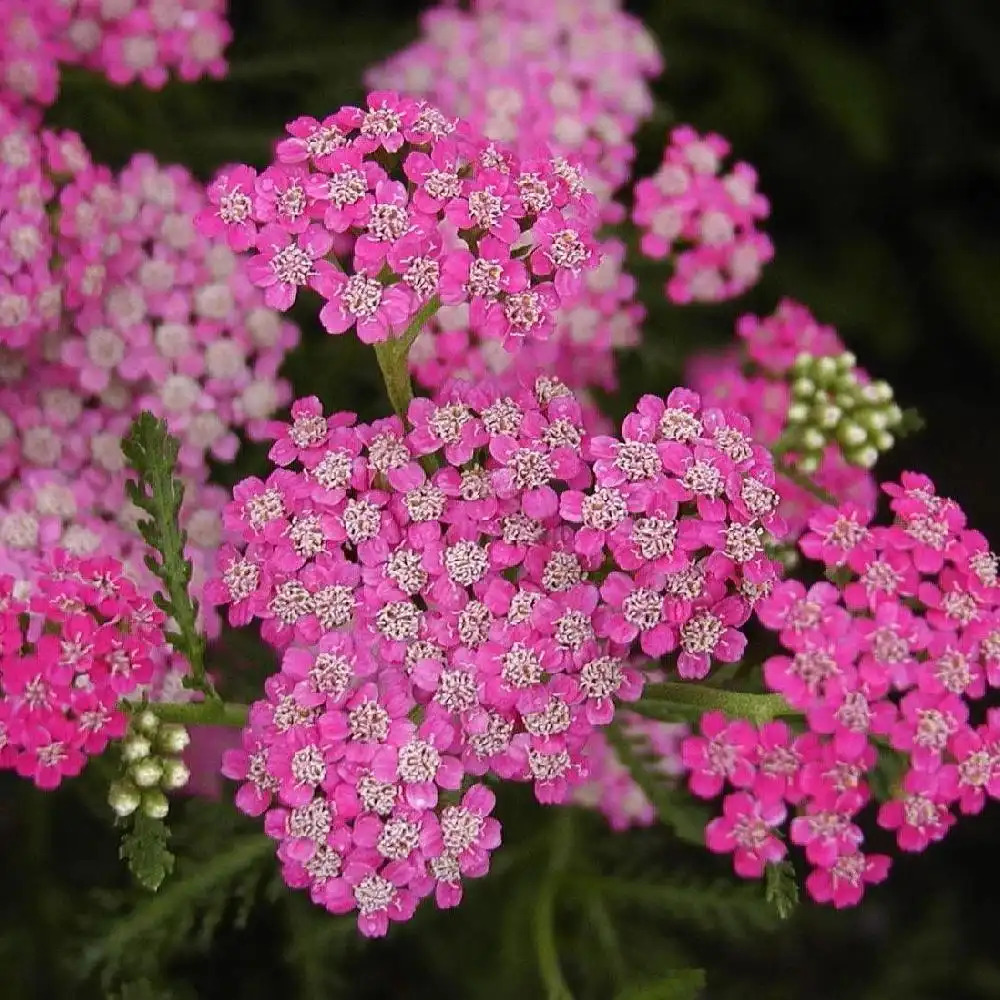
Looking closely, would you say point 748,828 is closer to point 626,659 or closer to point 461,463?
point 626,659

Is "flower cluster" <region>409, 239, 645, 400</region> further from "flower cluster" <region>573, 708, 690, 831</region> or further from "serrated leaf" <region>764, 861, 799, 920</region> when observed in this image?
"serrated leaf" <region>764, 861, 799, 920</region>

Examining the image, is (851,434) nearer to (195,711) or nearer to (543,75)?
(543,75)

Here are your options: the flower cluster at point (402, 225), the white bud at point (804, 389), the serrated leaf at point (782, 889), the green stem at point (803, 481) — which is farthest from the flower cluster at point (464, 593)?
the white bud at point (804, 389)

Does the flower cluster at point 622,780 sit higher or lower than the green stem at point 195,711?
lower

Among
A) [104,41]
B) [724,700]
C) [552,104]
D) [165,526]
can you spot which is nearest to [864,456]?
[724,700]

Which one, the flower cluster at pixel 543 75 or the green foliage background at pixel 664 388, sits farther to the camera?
the flower cluster at pixel 543 75

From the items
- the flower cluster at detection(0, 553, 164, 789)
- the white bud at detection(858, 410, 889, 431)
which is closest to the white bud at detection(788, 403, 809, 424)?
the white bud at detection(858, 410, 889, 431)

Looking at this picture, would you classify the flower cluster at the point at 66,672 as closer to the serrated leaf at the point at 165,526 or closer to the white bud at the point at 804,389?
the serrated leaf at the point at 165,526
